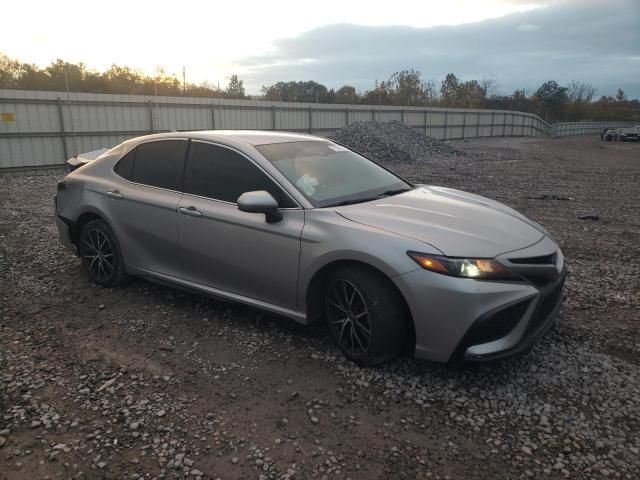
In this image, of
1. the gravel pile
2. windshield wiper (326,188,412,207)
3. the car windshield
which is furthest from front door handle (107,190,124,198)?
the gravel pile

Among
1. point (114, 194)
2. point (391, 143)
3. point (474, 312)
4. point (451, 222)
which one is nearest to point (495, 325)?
point (474, 312)

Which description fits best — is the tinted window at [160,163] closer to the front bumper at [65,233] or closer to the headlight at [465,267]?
the front bumper at [65,233]

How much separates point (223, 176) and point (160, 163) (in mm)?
832

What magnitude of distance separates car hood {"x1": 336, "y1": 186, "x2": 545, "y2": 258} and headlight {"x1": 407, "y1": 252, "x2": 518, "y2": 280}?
5 centimetres

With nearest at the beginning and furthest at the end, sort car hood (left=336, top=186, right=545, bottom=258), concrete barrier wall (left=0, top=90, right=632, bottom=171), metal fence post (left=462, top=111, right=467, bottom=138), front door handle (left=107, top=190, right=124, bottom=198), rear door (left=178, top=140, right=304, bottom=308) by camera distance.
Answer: car hood (left=336, top=186, right=545, bottom=258)
rear door (left=178, top=140, right=304, bottom=308)
front door handle (left=107, top=190, right=124, bottom=198)
concrete barrier wall (left=0, top=90, right=632, bottom=171)
metal fence post (left=462, top=111, right=467, bottom=138)

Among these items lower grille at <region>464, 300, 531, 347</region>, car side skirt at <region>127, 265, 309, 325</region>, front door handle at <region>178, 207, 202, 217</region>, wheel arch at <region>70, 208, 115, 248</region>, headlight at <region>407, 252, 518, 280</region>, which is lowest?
car side skirt at <region>127, 265, 309, 325</region>

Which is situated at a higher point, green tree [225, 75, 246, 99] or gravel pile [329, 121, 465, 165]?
green tree [225, 75, 246, 99]

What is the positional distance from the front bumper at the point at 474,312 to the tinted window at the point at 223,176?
1.21m

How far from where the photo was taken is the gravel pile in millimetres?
20203

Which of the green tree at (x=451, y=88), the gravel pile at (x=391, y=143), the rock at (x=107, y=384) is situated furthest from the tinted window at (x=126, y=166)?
the green tree at (x=451, y=88)

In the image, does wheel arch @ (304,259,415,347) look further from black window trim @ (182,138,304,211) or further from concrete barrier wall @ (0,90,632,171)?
concrete barrier wall @ (0,90,632,171)

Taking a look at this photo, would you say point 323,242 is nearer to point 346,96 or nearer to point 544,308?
point 544,308

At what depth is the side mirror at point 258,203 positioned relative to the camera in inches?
137

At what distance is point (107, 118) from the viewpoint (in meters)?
17.2
